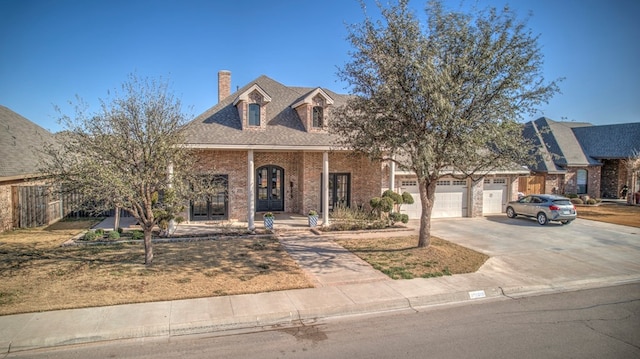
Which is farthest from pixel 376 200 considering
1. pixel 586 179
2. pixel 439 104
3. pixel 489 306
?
pixel 586 179

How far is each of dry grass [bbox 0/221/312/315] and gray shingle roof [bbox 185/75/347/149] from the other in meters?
4.41

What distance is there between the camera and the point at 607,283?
1074 centimetres

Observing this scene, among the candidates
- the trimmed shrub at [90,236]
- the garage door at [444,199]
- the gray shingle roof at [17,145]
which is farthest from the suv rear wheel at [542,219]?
the gray shingle roof at [17,145]

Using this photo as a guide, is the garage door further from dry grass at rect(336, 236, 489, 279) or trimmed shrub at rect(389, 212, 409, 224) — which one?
dry grass at rect(336, 236, 489, 279)

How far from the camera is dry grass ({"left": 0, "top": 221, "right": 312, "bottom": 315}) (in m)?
8.66

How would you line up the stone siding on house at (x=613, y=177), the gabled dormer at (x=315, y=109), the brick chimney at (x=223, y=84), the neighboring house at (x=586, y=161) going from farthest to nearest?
the stone siding on house at (x=613, y=177)
the neighboring house at (x=586, y=161)
the brick chimney at (x=223, y=84)
the gabled dormer at (x=315, y=109)

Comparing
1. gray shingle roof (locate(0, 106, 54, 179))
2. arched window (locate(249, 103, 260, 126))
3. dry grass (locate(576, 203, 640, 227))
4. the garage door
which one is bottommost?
dry grass (locate(576, 203, 640, 227))

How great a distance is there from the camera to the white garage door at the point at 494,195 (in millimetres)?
22219

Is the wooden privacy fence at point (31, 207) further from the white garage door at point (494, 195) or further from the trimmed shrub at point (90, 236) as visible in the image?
the white garage door at point (494, 195)

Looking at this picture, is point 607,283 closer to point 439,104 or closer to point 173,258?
point 439,104

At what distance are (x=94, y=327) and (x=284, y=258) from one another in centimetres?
589

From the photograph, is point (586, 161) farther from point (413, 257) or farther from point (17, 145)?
point (17, 145)

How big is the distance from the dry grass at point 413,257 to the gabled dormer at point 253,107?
21.7ft

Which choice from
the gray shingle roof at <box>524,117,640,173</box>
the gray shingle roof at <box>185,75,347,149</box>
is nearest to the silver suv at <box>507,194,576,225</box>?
the gray shingle roof at <box>524,117,640,173</box>
